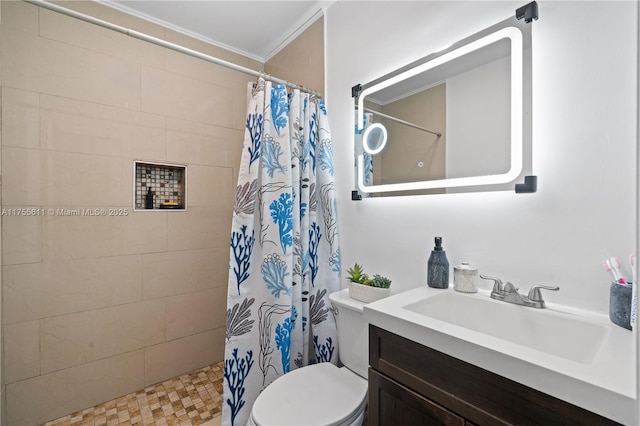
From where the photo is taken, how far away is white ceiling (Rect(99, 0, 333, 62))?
1890 millimetres

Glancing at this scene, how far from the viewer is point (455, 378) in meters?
0.75

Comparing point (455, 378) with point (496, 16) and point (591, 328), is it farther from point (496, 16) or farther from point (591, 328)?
point (496, 16)

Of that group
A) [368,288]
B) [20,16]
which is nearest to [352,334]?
[368,288]

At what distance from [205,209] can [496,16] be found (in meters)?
2.03

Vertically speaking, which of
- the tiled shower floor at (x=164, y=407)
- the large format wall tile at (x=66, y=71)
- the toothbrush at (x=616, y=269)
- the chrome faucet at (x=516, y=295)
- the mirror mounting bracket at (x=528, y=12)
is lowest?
A: the tiled shower floor at (x=164, y=407)

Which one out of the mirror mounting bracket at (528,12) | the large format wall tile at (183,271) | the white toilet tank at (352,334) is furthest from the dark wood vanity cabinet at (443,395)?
the large format wall tile at (183,271)

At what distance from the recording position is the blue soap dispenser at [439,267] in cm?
118

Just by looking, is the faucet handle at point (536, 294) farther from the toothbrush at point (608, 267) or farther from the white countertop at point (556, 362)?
the toothbrush at point (608, 267)

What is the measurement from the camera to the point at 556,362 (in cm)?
61

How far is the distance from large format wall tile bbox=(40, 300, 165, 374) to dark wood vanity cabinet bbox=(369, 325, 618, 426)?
1.66 m

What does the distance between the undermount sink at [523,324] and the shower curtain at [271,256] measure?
73cm

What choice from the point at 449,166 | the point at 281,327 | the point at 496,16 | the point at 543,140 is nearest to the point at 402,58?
the point at 496,16

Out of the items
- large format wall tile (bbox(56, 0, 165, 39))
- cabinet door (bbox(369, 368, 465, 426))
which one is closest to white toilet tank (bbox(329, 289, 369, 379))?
cabinet door (bbox(369, 368, 465, 426))

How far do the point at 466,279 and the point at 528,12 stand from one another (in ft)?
3.15
